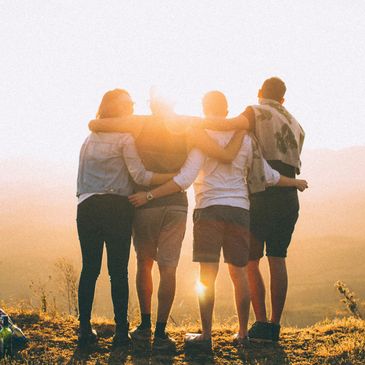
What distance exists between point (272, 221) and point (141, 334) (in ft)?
5.48

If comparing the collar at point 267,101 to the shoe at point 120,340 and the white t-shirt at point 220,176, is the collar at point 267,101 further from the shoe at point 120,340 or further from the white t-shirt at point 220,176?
the shoe at point 120,340

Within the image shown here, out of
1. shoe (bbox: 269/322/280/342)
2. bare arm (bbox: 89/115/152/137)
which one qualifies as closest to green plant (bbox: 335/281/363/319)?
shoe (bbox: 269/322/280/342)

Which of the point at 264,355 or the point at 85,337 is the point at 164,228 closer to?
the point at 85,337

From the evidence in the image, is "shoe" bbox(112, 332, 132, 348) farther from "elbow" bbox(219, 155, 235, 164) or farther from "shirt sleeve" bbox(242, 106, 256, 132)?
"shirt sleeve" bbox(242, 106, 256, 132)

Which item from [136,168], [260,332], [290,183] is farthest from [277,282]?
[136,168]

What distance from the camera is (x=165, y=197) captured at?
14.7 ft

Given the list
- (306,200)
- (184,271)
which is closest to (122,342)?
(184,271)

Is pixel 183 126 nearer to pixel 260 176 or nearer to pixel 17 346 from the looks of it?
pixel 260 176

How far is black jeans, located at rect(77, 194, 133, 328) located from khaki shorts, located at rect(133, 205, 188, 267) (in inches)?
5.6

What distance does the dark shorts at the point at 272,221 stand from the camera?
15.6ft

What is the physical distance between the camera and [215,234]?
4.39 metres

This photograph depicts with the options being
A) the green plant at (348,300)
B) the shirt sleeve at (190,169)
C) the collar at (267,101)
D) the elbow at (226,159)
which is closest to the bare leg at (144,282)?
the shirt sleeve at (190,169)

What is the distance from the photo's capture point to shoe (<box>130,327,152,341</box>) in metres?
4.71

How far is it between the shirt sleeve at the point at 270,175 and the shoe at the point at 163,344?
1.72m
